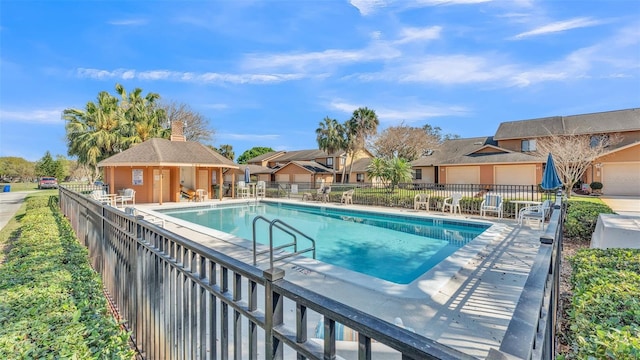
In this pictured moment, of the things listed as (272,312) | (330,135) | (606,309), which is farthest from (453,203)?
(330,135)

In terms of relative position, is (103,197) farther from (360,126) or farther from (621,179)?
(621,179)

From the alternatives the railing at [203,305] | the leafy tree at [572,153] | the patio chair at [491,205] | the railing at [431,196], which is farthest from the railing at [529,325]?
the leafy tree at [572,153]

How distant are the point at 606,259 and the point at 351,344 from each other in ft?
10.4

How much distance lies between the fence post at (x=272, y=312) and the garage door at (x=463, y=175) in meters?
29.7

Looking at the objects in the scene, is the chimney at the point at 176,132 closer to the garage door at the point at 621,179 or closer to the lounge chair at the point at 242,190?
the lounge chair at the point at 242,190

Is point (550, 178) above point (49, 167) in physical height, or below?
below

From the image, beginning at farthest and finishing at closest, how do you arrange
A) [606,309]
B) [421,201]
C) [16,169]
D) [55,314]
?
[16,169] < [421,201] < [55,314] < [606,309]

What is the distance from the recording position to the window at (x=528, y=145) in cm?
2791

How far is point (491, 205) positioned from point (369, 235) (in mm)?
6124

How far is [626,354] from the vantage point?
1.41 meters

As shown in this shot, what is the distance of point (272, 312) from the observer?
131 centimetres

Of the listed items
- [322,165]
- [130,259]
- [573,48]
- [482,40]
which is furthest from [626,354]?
[322,165]

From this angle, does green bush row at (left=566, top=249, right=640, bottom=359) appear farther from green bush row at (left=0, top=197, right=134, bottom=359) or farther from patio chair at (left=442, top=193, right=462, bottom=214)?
patio chair at (left=442, top=193, right=462, bottom=214)

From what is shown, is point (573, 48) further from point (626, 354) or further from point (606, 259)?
point (626, 354)
